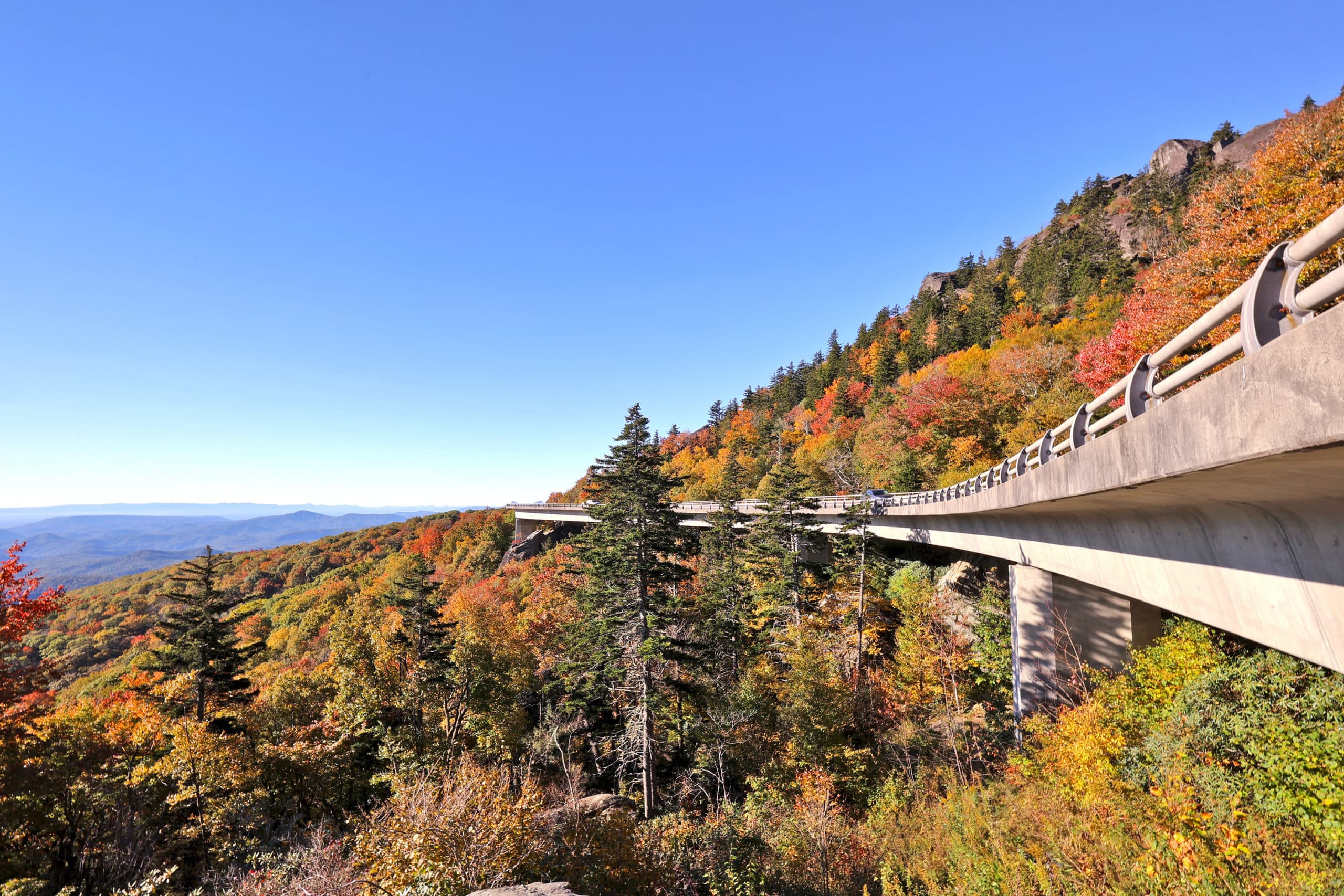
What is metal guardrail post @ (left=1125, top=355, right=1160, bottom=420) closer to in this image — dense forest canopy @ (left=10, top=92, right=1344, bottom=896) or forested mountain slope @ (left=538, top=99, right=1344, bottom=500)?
dense forest canopy @ (left=10, top=92, right=1344, bottom=896)

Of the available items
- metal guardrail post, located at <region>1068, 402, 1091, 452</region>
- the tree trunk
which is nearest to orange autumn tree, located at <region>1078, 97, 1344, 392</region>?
metal guardrail post, located at <region>1068, 402, 1091, 452</region>

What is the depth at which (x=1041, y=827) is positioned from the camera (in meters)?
10.5

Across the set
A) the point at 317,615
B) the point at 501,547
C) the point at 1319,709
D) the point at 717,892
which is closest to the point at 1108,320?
the point at 1319,709

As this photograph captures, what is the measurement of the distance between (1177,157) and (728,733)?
5113 inches

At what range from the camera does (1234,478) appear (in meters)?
4.38

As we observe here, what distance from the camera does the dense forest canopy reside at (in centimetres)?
896

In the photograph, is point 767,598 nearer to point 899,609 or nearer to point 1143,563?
point 899,609

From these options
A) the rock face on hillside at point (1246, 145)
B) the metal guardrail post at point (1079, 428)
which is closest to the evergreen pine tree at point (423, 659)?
the metal guardrail post at point (1079, 428)

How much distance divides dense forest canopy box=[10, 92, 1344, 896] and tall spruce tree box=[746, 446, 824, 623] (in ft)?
0.89

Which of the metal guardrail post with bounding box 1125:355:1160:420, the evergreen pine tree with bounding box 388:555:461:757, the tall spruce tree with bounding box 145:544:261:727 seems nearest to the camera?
the metal guardrail post with bounding box 1125:355:1160:420

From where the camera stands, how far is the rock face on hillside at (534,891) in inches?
269

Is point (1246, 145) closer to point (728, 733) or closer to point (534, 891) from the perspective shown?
point (728, 733)

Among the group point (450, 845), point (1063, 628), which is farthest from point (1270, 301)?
point (1063, 628)

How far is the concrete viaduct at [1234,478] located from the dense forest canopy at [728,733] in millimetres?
4289
